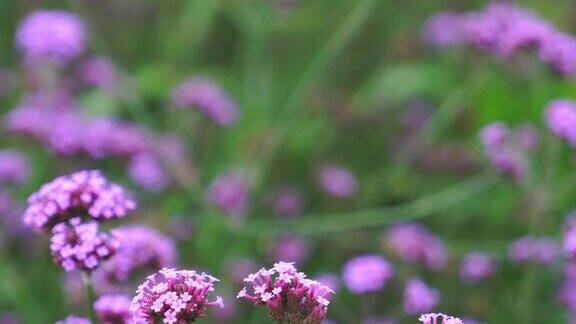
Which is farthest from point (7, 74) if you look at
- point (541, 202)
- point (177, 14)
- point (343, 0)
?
point (541, 202)

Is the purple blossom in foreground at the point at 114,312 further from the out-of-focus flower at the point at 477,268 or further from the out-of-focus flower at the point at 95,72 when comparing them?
the out-of-focus flower at the point at 95,72

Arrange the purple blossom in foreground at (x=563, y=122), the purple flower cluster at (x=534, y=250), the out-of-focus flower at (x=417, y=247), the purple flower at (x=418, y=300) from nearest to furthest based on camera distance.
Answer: the purple flower at (x=418, y=300)
the purple blossom in foreground at (x=563, y=122)
the purple flower cluster at (x=534, y=250)
the out-of-focus flower at (x=417, y=247)

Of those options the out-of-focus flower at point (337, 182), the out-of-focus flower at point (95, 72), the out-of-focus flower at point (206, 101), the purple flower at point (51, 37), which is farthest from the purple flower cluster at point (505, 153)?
the out-of-focus flower at point (95, 72)

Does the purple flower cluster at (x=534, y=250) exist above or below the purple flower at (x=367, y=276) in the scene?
above

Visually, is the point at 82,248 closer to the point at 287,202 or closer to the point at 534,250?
the point at 534,250

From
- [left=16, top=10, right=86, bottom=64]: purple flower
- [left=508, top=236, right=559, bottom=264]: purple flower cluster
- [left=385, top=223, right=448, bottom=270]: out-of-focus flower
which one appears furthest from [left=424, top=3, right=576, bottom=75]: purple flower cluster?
[left=16, top=10, right=86, bottom=64]: purple flower

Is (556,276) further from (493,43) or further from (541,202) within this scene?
(493,43)

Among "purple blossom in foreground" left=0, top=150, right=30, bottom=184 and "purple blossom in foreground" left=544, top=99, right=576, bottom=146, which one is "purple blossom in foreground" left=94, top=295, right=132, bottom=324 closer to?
"purple blossom in foreground" left=544, top=99, right=576, bottom=146
